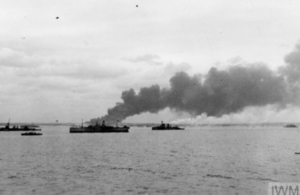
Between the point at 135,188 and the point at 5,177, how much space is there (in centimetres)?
1621

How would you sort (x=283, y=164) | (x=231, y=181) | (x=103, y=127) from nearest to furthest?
1. (x=231, y=181)
2. (x=283, y=164)
3. (x=103, y=127)

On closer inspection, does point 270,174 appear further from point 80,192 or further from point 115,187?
point 80,192

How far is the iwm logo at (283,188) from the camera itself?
29531mm

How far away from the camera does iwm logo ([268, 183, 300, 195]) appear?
2953 centimetres

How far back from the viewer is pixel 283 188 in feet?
103

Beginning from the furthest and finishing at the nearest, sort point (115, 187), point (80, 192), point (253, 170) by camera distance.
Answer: point (253, 170)
point (115, 187)
point (80, 192)

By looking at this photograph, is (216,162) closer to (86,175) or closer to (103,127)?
(86,175)

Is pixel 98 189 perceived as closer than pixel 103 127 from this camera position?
Yes

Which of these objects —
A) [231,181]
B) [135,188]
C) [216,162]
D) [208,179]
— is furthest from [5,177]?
[216,162]

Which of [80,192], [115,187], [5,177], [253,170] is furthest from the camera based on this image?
[253,170]

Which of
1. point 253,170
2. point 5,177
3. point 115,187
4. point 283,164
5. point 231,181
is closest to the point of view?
point 115,187

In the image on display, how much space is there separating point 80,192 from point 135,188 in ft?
16.8

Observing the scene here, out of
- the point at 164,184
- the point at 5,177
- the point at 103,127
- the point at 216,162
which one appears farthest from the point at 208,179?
the point at 103,127

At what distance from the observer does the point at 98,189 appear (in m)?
31.2
